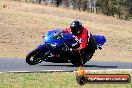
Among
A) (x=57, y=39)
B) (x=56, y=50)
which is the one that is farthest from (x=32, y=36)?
(x=57, y=39)

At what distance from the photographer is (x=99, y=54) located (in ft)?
95.9

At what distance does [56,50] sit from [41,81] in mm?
5145

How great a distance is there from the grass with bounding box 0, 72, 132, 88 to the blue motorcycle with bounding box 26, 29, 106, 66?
2995 millimetres

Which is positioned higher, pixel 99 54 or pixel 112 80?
pixel 112 80

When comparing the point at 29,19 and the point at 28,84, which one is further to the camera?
the point at 29,19

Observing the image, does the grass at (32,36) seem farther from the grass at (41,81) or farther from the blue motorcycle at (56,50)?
the grass at (41,81)

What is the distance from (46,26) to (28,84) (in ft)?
82.7

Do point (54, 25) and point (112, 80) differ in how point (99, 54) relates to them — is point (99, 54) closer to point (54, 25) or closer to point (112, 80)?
point (54, 25)

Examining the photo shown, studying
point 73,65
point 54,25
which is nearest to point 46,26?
point 54,25

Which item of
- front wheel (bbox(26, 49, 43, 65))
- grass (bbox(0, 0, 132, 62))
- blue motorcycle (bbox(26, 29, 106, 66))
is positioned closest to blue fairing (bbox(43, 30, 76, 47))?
blue motorcycle (bbox(26, 29, 106, 66))

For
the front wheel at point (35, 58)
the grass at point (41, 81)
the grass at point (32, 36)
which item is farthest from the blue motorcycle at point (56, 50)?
the grass at point (32, 36)

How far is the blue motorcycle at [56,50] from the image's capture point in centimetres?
1681

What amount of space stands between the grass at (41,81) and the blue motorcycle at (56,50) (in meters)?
3.00

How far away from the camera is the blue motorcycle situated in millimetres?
16812
